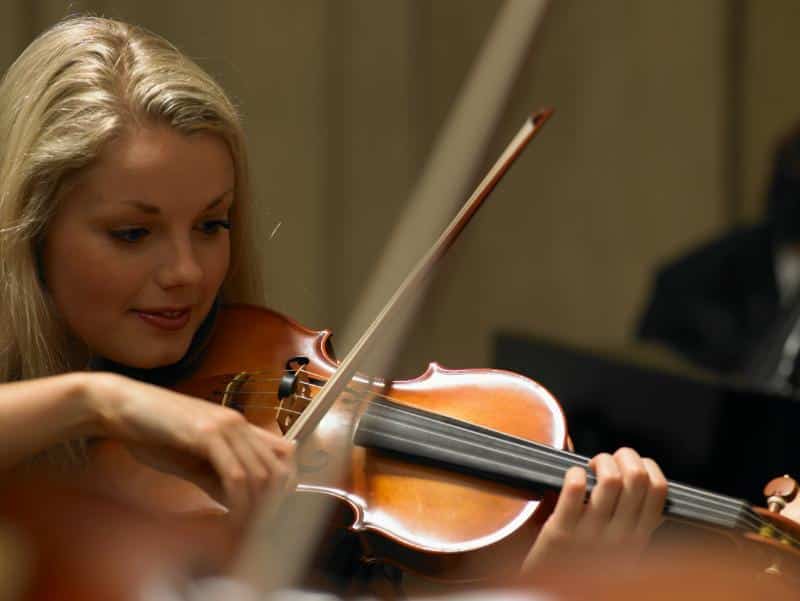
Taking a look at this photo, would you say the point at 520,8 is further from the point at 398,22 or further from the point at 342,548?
the point at 398,22

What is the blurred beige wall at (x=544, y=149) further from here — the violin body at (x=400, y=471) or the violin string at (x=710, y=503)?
the violin string at (x=710, y=503)

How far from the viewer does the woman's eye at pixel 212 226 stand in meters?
1.04

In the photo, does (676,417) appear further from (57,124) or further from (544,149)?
(544,149)

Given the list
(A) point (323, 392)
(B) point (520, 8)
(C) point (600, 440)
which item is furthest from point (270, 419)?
(C) point (600, 440)

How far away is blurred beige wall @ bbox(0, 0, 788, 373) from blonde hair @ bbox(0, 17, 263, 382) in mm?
1495

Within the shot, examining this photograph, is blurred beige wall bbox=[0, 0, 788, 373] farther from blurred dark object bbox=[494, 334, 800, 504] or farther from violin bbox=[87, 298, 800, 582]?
violin bbox=[87, 298, 800, 582]

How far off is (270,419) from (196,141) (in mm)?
236

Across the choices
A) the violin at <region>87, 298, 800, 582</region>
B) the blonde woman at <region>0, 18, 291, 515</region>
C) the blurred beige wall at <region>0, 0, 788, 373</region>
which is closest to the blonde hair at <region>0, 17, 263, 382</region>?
the blonde woman at <region>0, 18, 291, 515</region>

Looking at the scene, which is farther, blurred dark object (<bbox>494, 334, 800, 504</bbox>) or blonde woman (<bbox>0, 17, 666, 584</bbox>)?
blurred dark object (<bbox>494, 334, 800, 504</bbox>)

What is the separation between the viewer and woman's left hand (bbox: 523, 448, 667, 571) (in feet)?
3.05

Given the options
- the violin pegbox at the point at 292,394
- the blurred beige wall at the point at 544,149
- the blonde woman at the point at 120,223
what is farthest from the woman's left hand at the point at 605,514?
the blurred beige wall at the point at 544,149

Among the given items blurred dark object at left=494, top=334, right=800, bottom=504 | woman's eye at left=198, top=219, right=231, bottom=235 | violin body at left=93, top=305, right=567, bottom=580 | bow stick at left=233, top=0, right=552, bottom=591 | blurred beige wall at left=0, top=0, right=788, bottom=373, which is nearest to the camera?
bow stick at left=233, top=0, right=552, bottom=591

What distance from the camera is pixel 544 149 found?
325cm

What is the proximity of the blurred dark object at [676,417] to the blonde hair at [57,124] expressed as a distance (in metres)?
0.98
